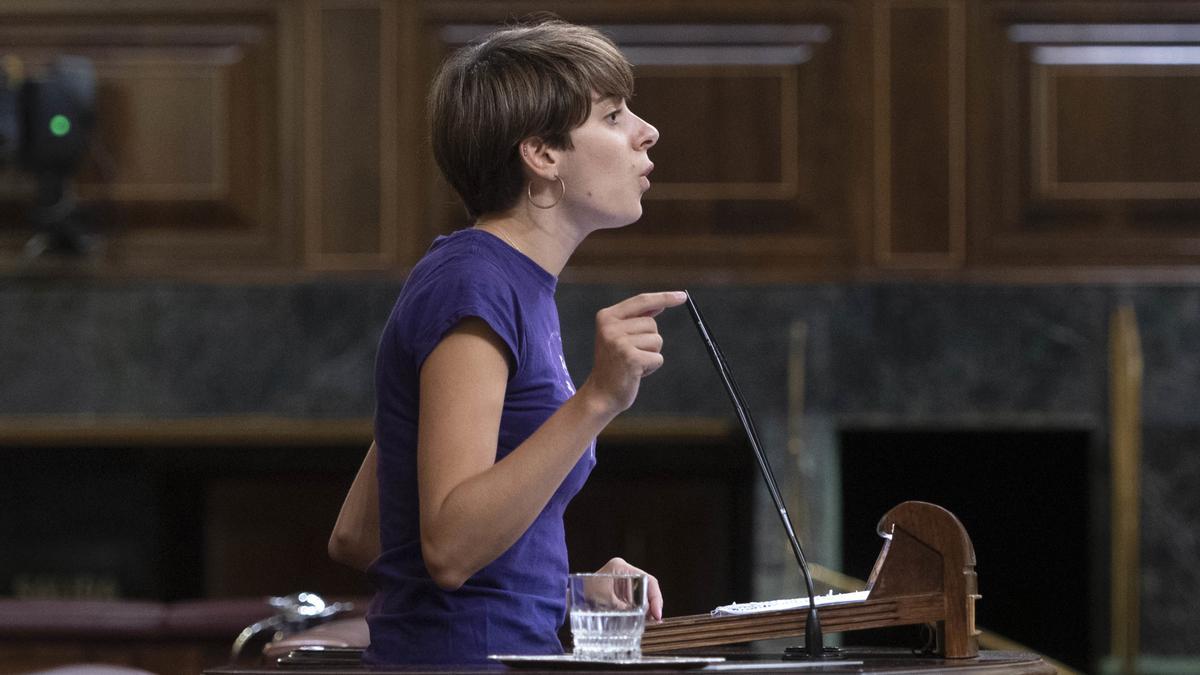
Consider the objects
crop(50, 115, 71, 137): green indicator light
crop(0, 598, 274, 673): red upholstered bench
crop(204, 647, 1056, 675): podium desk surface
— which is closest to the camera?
crop(204, 647, 1056, 675): podium desk surface

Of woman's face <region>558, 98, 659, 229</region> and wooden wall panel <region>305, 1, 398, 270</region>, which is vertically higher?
wooden wall panel <region>305, 1, 398, 270</region>

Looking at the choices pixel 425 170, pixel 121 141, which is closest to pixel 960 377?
pixel 425 170

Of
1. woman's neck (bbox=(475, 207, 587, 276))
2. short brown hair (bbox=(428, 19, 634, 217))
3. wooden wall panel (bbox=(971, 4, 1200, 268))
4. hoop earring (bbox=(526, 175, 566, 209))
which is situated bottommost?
woman's neck (bbox=(475, 207, 587, 276))

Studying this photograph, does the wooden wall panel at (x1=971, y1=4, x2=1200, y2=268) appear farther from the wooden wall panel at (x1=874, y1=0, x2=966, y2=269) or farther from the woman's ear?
the woman's ear

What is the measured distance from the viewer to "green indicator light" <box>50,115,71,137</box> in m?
3.29

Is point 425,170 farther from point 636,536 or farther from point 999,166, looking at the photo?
point 999,166

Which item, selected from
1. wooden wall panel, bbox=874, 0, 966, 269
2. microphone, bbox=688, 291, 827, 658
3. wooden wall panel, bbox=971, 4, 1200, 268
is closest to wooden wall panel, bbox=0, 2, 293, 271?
wooden wall panel, bbox=874, 0, 966, 269

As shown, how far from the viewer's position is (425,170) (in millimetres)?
3400

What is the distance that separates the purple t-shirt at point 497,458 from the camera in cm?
123

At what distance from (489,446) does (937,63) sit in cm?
238

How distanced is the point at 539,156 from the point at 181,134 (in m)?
2.21

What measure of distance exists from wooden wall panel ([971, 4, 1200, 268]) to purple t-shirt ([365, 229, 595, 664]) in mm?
2238

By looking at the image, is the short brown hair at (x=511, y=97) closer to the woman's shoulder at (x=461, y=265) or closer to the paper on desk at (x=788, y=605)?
the woman's shoulder at (x=461, y=265)

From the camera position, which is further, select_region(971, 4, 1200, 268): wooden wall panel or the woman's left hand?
select_region(971, 4, 1200, 268): wooden wall panel
